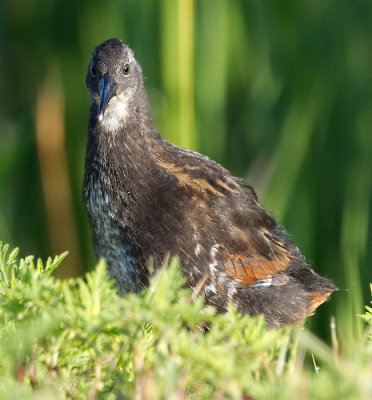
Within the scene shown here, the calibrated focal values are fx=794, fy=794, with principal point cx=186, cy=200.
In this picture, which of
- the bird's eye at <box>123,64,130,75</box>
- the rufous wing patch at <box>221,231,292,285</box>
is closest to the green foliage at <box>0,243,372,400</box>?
the rufous wing patch at <box>221,231,292,285</box>

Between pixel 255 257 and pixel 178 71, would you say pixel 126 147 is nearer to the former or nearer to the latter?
pixel 255 257

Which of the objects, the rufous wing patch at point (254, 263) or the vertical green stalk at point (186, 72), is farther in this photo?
the vertical green stalk at point (186, 72)

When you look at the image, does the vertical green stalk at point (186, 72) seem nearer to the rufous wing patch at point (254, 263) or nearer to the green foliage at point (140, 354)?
the rufous wing patch at point (254, 263)

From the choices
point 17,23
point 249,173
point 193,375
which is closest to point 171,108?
point 249,173

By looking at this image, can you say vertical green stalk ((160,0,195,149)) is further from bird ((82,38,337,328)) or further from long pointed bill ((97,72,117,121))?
long pointed bill ((97,72,117,121))

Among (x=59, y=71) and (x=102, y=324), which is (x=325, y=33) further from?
(x=102, y=324)

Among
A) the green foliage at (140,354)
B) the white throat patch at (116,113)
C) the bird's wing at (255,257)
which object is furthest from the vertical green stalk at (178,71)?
the green foliage at (140,354)

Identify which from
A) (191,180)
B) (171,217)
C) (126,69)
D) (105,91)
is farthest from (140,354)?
(126,69)
